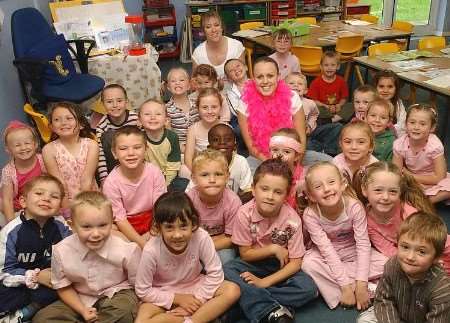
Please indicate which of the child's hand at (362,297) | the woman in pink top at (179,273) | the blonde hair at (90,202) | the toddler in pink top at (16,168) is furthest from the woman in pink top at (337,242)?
the toddler in pink top at (16,168)

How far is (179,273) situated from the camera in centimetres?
197

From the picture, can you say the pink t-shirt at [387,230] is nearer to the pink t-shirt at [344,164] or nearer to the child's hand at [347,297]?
the child's hand at [347,297]

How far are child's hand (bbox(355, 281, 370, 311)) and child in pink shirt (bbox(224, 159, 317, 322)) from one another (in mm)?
198

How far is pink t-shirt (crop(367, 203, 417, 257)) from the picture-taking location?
216cm

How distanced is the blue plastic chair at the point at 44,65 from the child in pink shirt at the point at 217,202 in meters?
2.01

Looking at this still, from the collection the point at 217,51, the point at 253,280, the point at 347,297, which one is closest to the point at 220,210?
the point at 253,280

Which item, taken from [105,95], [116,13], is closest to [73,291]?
[105,95]

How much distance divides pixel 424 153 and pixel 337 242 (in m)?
0.98

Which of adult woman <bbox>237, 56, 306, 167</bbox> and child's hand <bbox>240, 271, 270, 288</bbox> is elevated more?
adult woman <bbox>237, 56, 306, 167</bbox>

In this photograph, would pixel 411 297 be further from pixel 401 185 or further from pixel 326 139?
pixel 326 139

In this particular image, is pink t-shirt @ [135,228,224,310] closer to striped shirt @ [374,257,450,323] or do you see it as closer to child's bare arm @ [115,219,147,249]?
child's bare arm @ [115,219,147,249]

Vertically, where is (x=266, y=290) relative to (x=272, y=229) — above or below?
below

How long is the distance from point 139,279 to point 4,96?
94.9 inches

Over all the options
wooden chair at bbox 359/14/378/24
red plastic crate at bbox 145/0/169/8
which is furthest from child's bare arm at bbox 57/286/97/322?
red plastic crate at bbox 145/0/169/8
